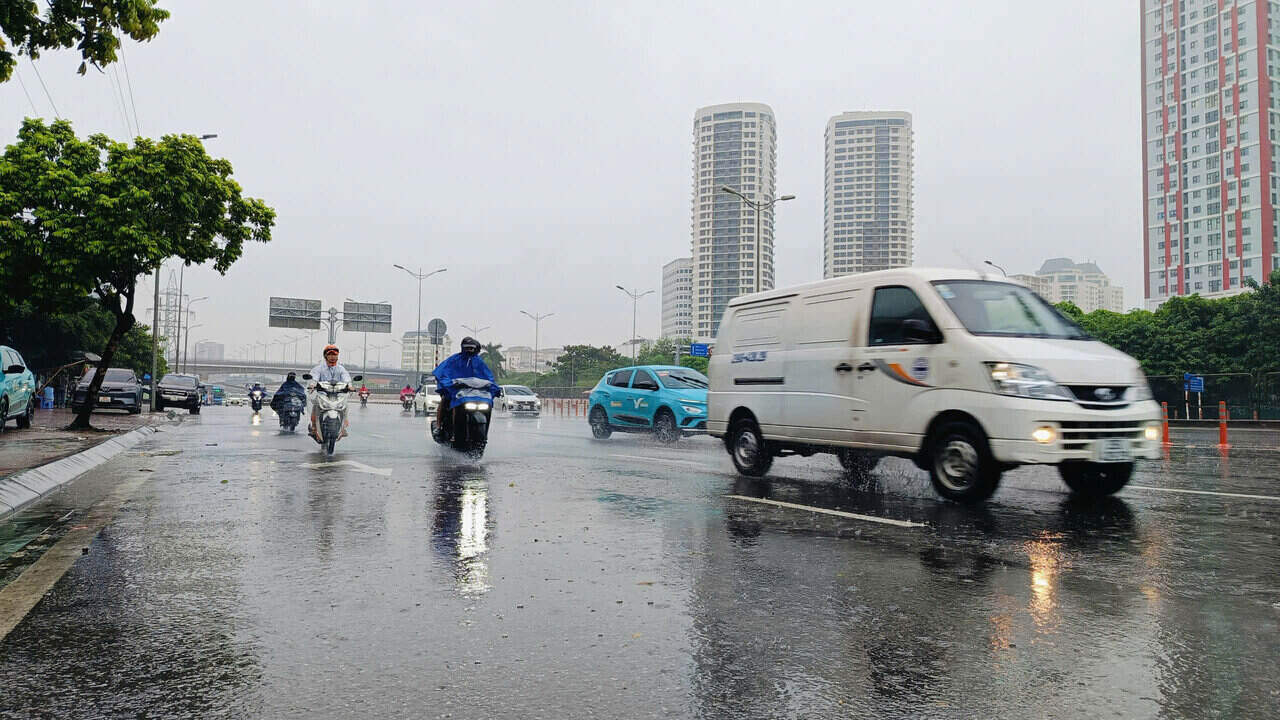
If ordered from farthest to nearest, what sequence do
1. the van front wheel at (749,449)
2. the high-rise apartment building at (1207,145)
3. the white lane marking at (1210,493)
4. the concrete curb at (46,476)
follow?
the high-rise apartment building at (1207,145) < the van front wheel at (749,449) < the white lane marking at (1210,493) < the concrete curb at (46,476)

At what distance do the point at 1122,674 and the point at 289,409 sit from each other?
2065cm

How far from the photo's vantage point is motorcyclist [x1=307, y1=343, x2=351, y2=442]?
14203 millimetres

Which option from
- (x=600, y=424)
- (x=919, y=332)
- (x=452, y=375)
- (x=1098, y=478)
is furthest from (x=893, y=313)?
(x=600, y=424)

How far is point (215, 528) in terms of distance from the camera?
690 centimetres

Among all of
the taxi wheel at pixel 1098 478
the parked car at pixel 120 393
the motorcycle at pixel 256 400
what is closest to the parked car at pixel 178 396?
the motorcycle at pixel 256 400

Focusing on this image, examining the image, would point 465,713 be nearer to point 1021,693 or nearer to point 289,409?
point 1021,693

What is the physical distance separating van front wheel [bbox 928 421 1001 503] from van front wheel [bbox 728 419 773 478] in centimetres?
258

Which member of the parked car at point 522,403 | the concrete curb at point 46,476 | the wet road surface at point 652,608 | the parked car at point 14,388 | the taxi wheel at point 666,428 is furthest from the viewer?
the parked car at point 522,403

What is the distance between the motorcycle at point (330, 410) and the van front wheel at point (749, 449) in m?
6.19

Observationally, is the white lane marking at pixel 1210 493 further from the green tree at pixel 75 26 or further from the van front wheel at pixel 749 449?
the green tree at pixel 75 26

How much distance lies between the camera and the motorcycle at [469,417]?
1338 cm

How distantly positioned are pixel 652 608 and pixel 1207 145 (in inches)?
6169

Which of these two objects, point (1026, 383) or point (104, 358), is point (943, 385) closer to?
point (1026, 383)

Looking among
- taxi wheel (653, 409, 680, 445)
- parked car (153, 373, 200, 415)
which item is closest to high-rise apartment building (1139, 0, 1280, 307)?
taxi wheel (653, 409, 680, 445)
